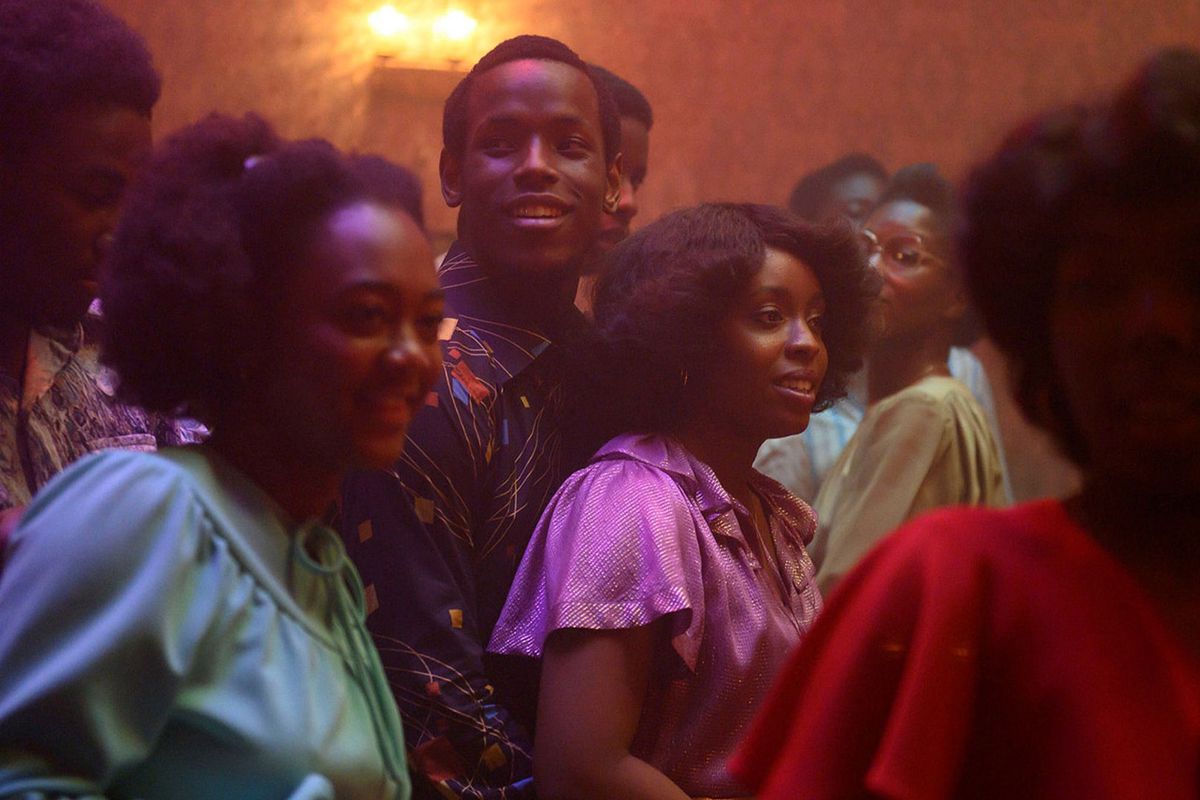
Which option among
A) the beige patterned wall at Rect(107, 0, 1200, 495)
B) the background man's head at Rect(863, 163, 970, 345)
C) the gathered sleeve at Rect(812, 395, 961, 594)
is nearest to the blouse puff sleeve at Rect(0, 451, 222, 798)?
the gathered sleeve at Rect(812, 395, 961, 594)

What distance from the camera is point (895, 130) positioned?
4.71 meters

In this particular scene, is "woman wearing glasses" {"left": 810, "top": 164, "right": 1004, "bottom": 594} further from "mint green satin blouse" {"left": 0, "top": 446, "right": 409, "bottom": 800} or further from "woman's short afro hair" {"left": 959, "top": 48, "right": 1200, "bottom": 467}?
"mint green satin blouse" {"left": 0, "top": 446, "right": 409, "bottom": 800}

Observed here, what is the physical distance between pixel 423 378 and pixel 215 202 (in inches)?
9.6

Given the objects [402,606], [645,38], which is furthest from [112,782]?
[645,38]

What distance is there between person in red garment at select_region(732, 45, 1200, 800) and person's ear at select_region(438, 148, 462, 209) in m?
1.11

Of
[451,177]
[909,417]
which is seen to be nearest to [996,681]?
[451,177]

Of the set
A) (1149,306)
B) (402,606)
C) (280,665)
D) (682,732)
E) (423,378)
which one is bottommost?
(682,732)

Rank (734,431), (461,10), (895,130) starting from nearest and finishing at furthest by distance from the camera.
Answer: (734,431)
(461,10)
(895,130)

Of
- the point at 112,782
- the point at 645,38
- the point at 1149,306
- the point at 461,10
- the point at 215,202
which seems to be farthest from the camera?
the point at 645,38

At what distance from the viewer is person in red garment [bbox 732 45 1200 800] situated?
2.89 feet

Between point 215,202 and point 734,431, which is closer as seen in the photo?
point 215,202

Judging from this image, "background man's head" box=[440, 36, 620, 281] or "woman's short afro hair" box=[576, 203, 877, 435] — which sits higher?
"background man's head" box=[440, 36, 620, 281]

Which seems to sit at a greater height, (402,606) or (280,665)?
(280,665)

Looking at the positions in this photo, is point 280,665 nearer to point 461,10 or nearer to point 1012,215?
point 1012,215
